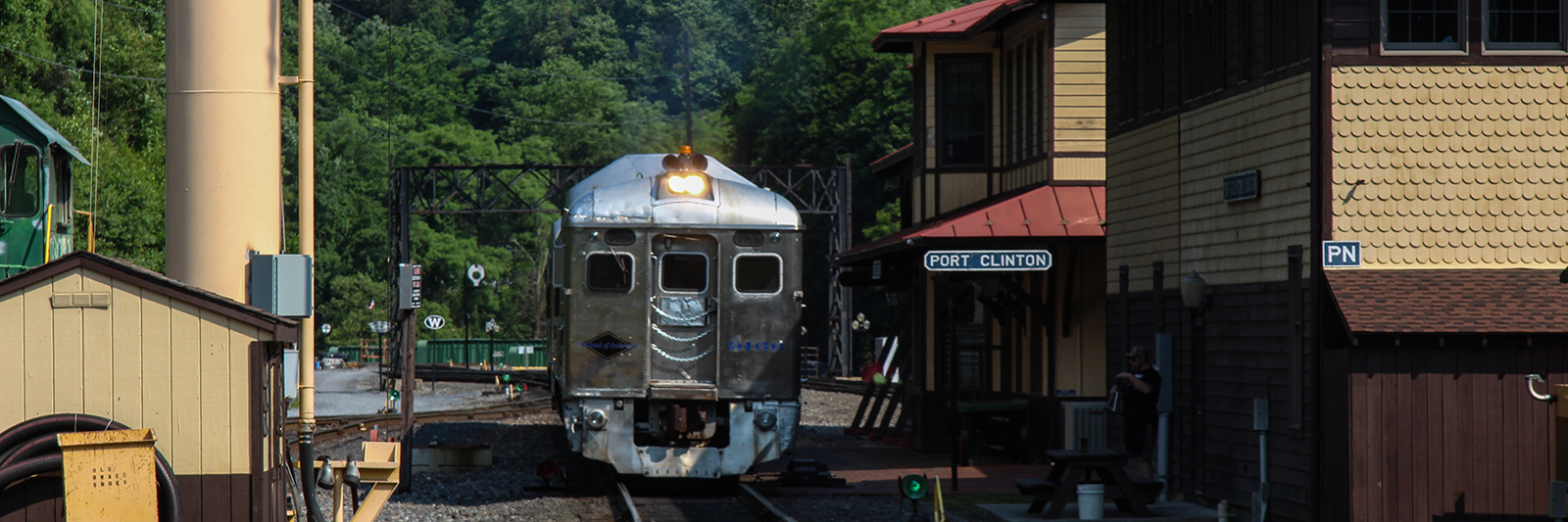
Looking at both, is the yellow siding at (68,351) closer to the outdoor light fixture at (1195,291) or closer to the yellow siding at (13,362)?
the yellow siding at (13,362)

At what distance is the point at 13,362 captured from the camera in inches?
327

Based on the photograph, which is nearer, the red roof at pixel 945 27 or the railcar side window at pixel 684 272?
the railcar side window at pixel 684 272

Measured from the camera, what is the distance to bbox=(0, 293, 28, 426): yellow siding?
8.30 metres

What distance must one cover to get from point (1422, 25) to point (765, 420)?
707 cm

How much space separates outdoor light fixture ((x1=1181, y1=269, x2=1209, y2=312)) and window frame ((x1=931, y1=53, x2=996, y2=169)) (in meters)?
8.05

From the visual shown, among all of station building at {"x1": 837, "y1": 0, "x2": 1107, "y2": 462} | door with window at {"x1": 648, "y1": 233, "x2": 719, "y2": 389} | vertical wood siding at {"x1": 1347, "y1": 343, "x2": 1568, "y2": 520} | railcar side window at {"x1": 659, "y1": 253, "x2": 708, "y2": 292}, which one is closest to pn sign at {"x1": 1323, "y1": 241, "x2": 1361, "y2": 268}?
vertical wood siding at {"x1": 1347, "y1": 343, "x2": 1568, "y2": 520}

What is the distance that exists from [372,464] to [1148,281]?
8.55 meters

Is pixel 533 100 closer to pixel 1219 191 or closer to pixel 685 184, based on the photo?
pixel 685 184

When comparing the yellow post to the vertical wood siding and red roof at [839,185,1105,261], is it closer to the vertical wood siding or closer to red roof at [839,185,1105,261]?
the vertical wood siding

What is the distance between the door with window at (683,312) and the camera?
15.3 metres

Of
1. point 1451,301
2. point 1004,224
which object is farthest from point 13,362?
point 1004,224

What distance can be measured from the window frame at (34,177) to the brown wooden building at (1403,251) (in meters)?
11.4

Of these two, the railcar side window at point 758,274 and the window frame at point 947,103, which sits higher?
the window frame at point 947,103

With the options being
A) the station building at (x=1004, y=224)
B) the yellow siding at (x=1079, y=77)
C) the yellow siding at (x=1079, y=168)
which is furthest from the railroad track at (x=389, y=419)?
the yellow siding at (x=1079, y=77)
